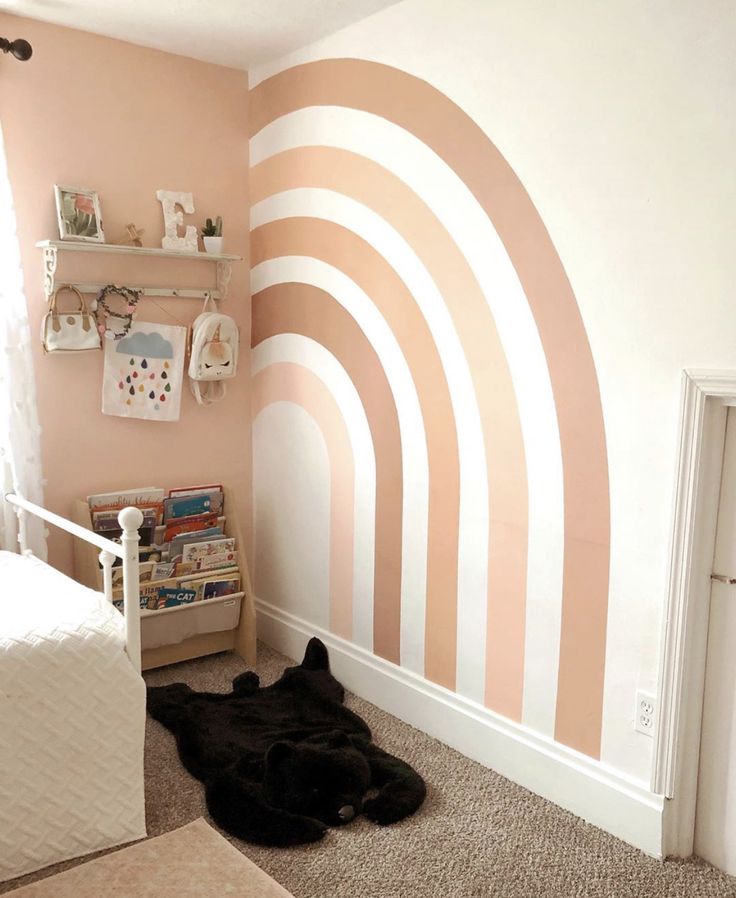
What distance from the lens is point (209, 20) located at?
9.37 ft

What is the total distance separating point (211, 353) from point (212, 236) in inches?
18.0

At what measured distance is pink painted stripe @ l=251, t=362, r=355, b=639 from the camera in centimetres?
313

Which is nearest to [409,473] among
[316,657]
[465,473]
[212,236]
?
[465,473]

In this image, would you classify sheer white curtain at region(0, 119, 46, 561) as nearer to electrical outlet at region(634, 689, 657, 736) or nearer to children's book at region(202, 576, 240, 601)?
children's book at region(202, 576, 240, 601)

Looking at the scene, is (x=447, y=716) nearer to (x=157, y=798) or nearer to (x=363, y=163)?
(x=157, y=798)

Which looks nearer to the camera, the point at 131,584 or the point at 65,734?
the point at 65,734

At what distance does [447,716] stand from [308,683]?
546 millimetres

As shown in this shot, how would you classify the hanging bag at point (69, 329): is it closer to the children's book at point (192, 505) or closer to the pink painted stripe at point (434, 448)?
the children's book at point (192, 505)

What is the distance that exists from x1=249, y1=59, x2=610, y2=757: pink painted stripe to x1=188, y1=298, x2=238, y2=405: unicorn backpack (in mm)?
1160

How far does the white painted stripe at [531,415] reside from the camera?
240 centimetres

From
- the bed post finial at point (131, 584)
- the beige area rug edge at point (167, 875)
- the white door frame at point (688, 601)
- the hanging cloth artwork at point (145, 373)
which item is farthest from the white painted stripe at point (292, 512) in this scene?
the white door frame at point (688, 601)

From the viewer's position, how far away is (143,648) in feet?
10.3

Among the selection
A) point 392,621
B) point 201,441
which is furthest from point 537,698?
point 201,441

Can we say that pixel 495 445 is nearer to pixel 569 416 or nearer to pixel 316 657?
pixel 569 416
